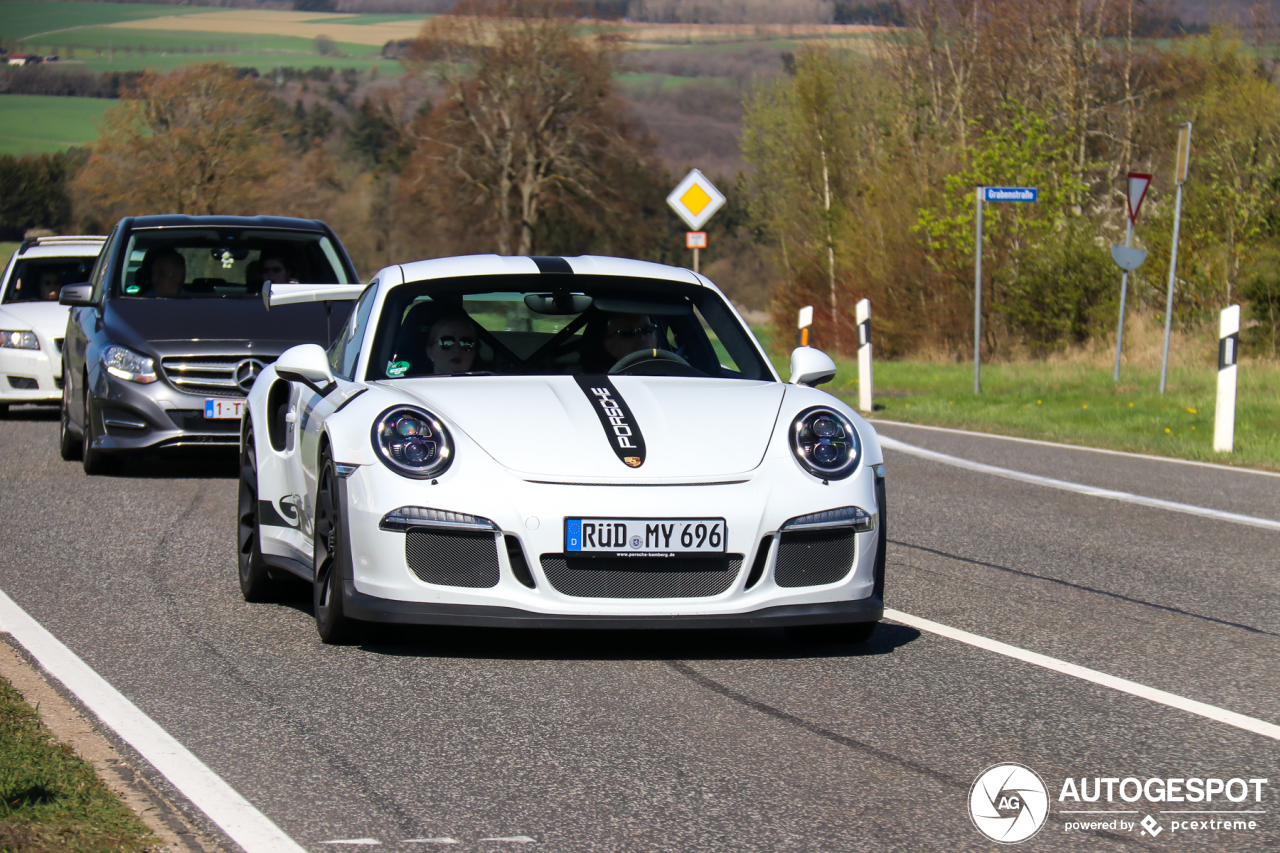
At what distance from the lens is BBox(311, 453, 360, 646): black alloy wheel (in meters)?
5.55

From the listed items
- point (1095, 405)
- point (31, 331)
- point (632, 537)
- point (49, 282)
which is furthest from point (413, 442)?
point (1095, 405)

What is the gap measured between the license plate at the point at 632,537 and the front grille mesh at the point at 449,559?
0.28 m

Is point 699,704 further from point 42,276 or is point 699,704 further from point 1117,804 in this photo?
point 42,276

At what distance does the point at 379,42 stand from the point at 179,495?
8837 cm

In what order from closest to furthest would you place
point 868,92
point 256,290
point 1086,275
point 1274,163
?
point 256,290 < point 1274,163 < point 1086,275 < point 868,92

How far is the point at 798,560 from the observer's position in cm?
543

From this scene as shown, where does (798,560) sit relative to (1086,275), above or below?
above

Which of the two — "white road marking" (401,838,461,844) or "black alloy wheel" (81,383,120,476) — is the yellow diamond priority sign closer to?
"black alloy wheel" (81,383,120,476)

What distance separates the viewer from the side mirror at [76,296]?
11617 mm

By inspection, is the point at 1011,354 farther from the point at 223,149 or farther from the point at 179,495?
the point at 223,149

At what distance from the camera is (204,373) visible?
11.0 meters

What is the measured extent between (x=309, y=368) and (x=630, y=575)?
161 centimetres

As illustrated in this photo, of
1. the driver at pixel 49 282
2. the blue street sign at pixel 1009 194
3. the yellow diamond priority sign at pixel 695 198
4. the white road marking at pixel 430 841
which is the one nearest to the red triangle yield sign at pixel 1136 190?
the blue street sign at pixel 1009 194

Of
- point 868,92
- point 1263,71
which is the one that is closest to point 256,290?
point 1263,71
